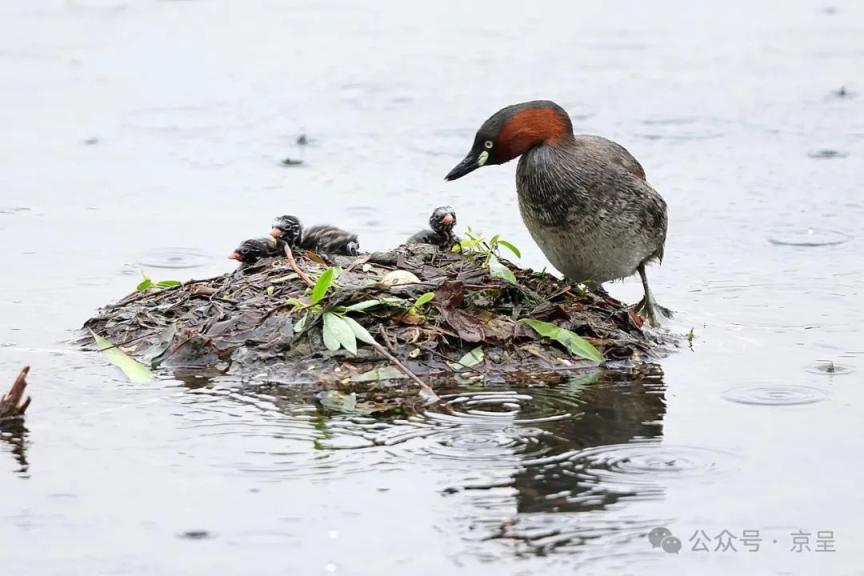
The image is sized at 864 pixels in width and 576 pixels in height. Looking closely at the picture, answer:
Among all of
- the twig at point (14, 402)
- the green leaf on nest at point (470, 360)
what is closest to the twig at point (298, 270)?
the green leaf on nest at point (470, 360)

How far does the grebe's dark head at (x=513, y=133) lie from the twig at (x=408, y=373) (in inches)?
47.7

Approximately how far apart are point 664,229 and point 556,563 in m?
3.94

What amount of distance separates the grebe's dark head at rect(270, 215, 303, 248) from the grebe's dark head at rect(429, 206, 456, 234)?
2.91 ft

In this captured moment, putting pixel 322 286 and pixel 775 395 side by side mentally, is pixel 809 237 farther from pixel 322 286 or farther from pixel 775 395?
pixel 322 286

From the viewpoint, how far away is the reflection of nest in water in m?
8.37

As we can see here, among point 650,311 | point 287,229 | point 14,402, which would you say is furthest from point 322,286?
point 650,311

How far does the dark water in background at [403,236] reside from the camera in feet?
21.0

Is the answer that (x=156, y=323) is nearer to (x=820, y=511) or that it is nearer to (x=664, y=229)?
(x=664, y=229)

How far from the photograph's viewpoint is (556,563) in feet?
19.9

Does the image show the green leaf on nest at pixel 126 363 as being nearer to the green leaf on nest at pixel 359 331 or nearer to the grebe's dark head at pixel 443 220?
the green leaf on nest at pixel 359 331

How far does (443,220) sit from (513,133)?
125 cm

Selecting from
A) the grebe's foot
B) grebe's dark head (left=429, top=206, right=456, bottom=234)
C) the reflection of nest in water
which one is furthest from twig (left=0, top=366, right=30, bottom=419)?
the grebe's foot

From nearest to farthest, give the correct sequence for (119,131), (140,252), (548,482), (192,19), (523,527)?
1. (523,527)
2. (548,482)
3. (140,252)
4. (119,131)
5. (192,19)

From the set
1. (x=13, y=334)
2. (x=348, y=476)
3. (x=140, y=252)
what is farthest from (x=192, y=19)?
(x=348, y=476)
